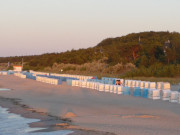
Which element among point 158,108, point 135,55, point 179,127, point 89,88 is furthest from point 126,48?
point 179,127

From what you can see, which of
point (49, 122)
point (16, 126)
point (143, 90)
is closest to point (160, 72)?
point (143, 90)

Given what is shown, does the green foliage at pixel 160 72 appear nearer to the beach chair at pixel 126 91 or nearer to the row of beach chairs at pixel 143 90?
the row of beach chairs at pixel 143 90

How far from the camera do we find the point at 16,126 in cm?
1237

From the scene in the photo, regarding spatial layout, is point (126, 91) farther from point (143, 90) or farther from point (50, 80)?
point (50, 80)

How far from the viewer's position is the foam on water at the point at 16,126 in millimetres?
11147

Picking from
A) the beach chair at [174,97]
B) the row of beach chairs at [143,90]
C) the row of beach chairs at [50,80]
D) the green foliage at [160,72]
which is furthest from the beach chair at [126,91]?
the green foliage at [160,72]

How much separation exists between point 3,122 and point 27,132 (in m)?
2.30

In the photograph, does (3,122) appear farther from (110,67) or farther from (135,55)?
(135,55)

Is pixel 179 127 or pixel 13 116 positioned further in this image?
pixel 13 116

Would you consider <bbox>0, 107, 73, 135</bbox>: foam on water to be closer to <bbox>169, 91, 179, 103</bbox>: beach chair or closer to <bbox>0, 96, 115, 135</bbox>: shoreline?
<bbox>0, 96, 115, 135</bbox>: shoreline

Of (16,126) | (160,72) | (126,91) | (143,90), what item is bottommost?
(16,126)

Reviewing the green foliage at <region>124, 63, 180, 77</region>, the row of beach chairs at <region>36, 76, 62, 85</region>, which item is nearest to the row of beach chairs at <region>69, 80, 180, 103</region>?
the row of beach chairs at <region>36, 76, 62, 85</region>

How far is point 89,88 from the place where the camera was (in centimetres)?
3080

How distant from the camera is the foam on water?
11147 millimetres
